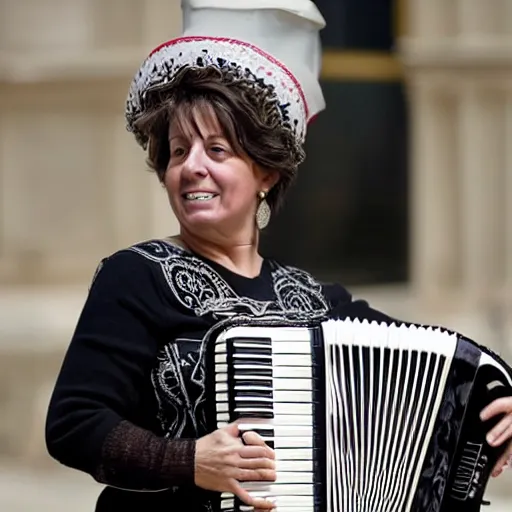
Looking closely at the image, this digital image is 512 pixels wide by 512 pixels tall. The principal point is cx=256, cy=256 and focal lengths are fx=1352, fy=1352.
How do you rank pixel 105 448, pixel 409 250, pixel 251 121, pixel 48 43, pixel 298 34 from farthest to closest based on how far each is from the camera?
1. pixel 409 250
2. pixel 48 43
3. pixel 298 34
4. pixel 251 121
5. pixel 105 448

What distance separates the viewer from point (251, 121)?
2.24 meters

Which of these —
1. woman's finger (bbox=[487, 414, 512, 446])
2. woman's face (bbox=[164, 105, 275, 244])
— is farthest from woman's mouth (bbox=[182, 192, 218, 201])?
woman's finger (bbox=[487, 414, 512, 446])

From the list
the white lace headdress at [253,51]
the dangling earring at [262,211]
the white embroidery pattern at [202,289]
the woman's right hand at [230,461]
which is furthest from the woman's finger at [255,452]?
the white lace headdress at [253,51]

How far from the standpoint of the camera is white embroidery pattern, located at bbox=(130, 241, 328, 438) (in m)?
2.12

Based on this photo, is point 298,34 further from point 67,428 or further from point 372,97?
point 372,97

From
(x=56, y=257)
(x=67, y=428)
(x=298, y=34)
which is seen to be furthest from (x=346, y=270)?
(x=67, y=428)

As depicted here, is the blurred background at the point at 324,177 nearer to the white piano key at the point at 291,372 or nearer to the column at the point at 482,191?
the column at the point at 482,191

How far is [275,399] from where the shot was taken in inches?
82.6

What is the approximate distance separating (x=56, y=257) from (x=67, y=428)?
386 cm

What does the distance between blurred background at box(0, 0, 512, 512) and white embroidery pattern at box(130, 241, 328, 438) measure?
307 cm

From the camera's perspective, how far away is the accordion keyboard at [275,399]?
81.4 inches

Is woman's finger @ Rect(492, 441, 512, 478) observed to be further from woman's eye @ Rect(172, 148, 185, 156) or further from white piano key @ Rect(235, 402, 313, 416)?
woman's eye @ Rect(172, 148, 185, 156)

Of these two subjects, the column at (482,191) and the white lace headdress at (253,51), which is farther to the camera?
the column at (482,191)

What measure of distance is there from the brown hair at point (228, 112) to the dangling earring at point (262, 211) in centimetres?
6
